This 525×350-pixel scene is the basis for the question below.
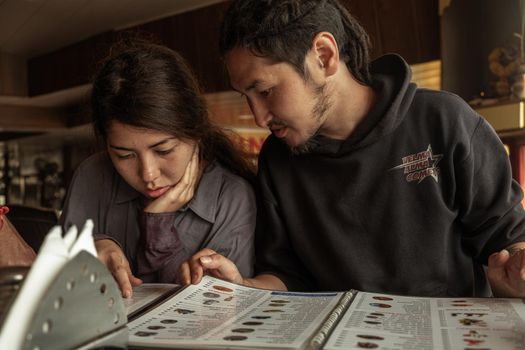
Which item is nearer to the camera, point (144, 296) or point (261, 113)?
point (144, 296)

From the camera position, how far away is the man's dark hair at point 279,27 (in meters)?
1.12

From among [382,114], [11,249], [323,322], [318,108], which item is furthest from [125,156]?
→ [323,322]

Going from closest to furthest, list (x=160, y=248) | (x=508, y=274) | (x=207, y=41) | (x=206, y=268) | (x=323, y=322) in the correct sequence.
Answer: (x=323, y=322), (x=508, y=274), (x=206, y=268), (x=160, y=248), (x=207, y=41)

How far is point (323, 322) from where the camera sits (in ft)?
2.34

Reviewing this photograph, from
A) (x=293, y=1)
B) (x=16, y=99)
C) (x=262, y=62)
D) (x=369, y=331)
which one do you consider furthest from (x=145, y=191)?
(x=16, y=99)

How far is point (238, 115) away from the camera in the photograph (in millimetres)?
5273

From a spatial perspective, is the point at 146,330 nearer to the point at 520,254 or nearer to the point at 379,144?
the point at 520,254

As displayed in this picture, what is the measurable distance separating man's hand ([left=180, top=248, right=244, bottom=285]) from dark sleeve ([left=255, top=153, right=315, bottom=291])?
196 mm

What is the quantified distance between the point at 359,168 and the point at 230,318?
1.85 ft

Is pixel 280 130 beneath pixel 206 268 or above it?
above

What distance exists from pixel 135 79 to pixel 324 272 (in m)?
0.58

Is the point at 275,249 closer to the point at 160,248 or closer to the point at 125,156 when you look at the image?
the point at 160,248

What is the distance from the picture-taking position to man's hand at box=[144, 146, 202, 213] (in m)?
1.29

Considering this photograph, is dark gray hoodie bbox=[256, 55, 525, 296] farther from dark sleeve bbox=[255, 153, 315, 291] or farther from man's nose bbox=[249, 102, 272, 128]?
man's nose bbox=[249, 102, 272, 128]
